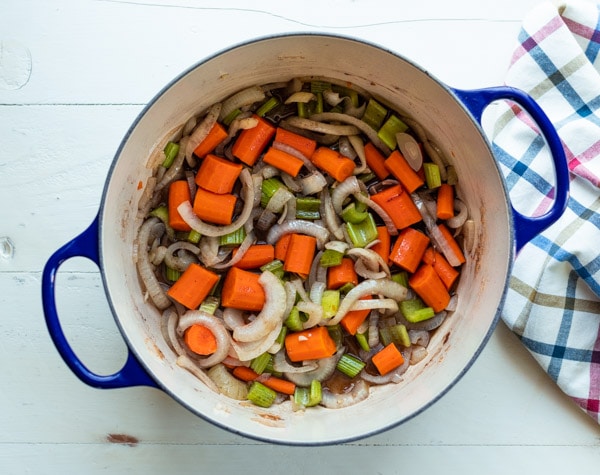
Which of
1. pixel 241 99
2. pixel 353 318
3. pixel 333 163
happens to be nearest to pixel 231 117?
pixel 241 99

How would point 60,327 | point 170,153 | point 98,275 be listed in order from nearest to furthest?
point 60,327 < point 170,153 < point 98,275

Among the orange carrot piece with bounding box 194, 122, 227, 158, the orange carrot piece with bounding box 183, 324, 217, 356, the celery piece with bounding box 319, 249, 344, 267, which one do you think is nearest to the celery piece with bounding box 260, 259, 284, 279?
the celery piece with bounding box 319, 249, 344, 267

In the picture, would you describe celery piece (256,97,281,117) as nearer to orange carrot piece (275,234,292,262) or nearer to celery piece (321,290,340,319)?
orange carrot piece (275,234,292,262)

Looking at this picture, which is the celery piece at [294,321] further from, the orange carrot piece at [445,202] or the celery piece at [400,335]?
the orange carrot piece at [445,202]

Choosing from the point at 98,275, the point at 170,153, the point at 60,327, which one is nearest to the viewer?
the point at 60,327

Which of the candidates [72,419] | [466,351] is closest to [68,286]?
[72,419]

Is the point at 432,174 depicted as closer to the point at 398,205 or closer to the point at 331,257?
the point at 398,205

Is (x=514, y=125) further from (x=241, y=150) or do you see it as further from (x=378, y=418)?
(x=378, y=418)
